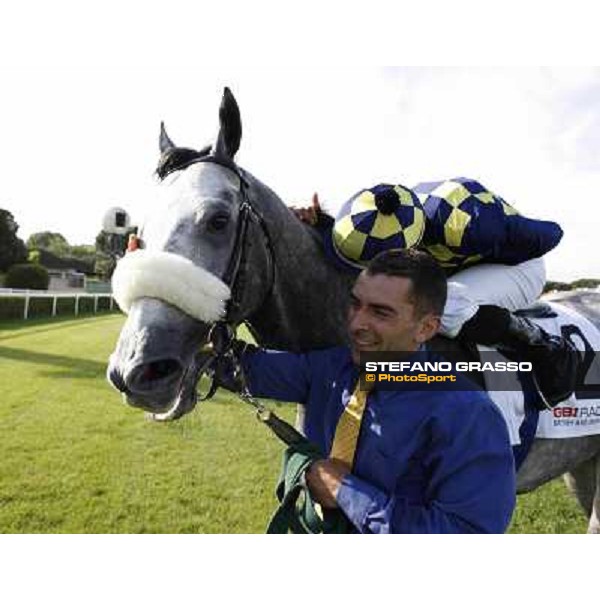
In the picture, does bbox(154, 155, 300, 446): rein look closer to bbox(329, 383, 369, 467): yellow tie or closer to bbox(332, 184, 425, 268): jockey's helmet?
bbox(329, 383, 369, 467): yellow tie

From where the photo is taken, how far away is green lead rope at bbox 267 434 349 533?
1.46 metres

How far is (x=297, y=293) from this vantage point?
2.21m

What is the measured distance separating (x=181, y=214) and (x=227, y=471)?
A: 3.46 meters

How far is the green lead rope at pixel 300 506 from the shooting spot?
146cm

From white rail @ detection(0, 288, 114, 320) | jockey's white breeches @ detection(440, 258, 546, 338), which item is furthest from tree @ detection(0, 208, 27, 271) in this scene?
jockey's white breeches @ detection(440, 258, 546, 338)

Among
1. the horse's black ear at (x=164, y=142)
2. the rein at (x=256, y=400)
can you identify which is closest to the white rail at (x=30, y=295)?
the horse's black ear at (x=164, y=142)

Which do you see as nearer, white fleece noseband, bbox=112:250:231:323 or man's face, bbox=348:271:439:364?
man's face, bbox=348:271:439:364

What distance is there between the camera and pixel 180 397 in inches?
66.7

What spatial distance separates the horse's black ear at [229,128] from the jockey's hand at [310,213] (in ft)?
1.43

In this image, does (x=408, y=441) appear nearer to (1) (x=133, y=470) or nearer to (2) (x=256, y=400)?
(2) (x=256, y=400)

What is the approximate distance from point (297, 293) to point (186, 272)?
2.12 feet

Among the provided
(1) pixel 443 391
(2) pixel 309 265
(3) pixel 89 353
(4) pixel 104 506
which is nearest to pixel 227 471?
(4) pixel 104 506

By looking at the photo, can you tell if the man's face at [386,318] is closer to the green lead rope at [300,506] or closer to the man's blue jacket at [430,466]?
the man's blue jacket at [430,466]

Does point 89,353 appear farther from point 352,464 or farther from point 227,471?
point 352,464
